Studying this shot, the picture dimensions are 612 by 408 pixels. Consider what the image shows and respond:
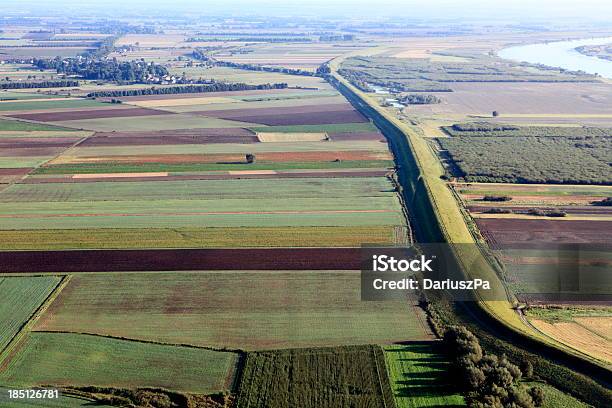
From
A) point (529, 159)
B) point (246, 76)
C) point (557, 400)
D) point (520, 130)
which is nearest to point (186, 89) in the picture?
point (246, 76)

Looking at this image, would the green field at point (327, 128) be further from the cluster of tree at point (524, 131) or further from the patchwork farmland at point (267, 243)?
the cluster of tree at point (524, 131)

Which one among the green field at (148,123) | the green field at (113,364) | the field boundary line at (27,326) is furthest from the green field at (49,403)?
the green field at (148,123)

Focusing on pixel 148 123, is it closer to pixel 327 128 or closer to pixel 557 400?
pixel 327 128

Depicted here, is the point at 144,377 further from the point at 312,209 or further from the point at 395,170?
the point at 395,170

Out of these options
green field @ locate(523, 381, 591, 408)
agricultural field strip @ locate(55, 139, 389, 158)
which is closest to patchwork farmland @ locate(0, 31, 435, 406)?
agricultural field strip @ locate(55, 139, 389, 158)

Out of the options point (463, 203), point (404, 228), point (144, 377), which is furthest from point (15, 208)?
point (463, 203)

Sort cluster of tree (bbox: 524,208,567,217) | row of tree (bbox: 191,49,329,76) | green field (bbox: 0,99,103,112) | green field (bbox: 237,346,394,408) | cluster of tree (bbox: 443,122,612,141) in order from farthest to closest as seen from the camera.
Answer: row of tree (bbox: 191,49,329,76) < green field (bbox: 0,99,103,112) < cluster of tree (bbox: 443,122,612,141) < cluster of tree (bbox: 524,208,567,217) < green field (bbox: 237,346,394,408)

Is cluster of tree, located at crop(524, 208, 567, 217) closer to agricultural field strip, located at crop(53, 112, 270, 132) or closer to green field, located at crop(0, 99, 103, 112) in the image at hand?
agricultural field strip, located at crop(53, 112, 270, 132)
